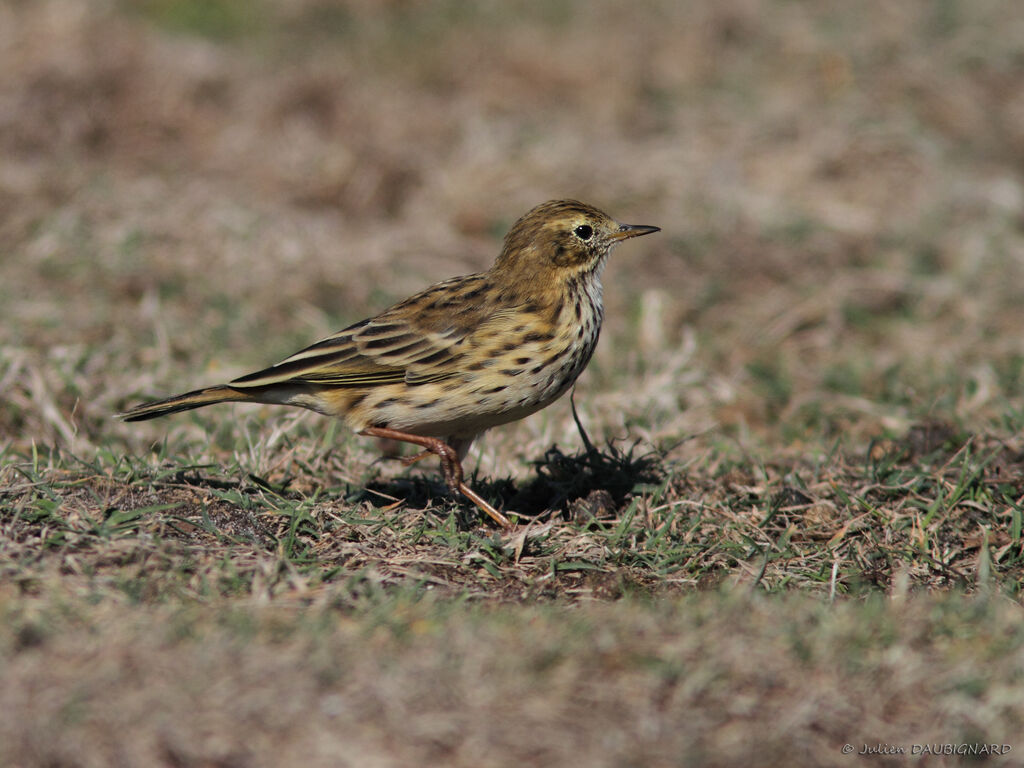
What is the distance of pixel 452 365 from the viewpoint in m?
5.64

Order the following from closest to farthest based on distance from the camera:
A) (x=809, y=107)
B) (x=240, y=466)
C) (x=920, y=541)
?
(x=920, y=541) < (x=240, y=466) < (x=809, y=107)

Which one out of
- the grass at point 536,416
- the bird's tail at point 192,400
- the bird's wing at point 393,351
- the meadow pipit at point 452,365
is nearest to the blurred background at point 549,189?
Answer: the grass at point 536,416

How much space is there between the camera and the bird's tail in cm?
566

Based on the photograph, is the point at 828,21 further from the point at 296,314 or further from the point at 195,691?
the point at 195,691

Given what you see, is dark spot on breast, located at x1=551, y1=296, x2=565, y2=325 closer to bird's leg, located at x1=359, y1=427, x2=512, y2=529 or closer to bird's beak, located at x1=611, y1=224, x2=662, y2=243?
bird's beak, located at x1=611, y1=224, x2=662, y2=243

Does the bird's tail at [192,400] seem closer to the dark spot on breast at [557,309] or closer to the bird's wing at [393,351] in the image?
the bird's wing at [393,351]

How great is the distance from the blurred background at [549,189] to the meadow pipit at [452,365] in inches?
53.6

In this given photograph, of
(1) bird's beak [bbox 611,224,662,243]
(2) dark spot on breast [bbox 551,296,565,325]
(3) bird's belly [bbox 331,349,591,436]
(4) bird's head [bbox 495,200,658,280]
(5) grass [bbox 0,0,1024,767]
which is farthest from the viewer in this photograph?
(1) bird's beak [bbox 611,224,662,243]

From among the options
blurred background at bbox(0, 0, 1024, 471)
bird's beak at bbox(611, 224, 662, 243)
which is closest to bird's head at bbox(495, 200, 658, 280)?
bird's beak at bbox(611, 224, 662, 243)

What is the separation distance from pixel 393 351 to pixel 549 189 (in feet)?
18.8

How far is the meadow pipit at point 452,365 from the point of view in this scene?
559 centimetres

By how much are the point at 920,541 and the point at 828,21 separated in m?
9.77

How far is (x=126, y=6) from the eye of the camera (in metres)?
14.6

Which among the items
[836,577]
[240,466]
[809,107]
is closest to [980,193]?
[809,107]
